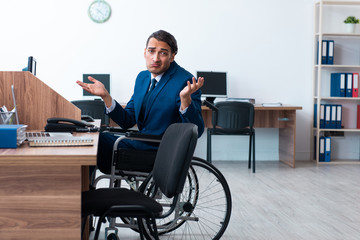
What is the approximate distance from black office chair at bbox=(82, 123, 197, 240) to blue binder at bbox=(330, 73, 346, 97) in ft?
14.2

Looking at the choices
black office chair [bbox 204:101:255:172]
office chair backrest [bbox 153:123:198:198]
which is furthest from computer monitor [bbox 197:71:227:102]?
office chair backrest [bbox 153:123:198:198]

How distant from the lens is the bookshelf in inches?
233

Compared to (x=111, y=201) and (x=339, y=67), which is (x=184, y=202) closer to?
(x=111, y=201)

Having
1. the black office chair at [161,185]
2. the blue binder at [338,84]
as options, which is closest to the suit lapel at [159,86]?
the black office chair at [161,185]

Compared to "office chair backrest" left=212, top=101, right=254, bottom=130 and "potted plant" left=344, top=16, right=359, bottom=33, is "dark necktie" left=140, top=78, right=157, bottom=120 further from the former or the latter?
"potted plant" left=344, top=16, right=359, bottom=33

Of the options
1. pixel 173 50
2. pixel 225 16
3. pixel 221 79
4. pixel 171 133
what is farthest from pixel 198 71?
pixel 171 133

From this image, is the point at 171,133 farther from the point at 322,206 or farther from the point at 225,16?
the point at 225,16

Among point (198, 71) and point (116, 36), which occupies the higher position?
point (116, 36)

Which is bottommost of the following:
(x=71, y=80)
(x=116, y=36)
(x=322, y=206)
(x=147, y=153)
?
(x=322, y=206)

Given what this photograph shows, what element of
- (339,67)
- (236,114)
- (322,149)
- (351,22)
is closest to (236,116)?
(236,114)

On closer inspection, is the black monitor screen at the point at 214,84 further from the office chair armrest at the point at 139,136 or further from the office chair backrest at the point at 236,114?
the office chair armrest at the point at 139,136

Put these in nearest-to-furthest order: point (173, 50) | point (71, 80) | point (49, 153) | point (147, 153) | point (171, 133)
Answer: point (49, 153) < point (171, 133) < point (147, 153) < point (173, 50) < point (71, 80)

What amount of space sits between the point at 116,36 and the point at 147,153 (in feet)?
11.6

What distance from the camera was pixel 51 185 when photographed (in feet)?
4.87
